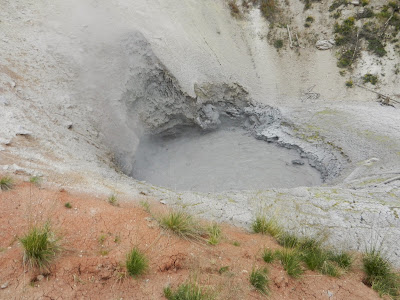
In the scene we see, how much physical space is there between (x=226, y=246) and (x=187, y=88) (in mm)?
9499

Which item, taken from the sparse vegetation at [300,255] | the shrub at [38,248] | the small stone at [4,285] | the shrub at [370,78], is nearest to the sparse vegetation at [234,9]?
the shrub at [370,78]

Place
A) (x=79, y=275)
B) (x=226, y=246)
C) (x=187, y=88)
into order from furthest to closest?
1. (x=187, y=88)
2. (x=226, y=246)
3. (x=79, y=275)

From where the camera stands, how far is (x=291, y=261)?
4.65 meters

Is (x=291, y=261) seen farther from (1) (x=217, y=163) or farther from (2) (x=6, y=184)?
(1) (x=217, y=163)

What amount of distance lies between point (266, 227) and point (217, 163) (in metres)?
6.73

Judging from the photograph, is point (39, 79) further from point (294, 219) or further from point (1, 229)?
point (294, 219)

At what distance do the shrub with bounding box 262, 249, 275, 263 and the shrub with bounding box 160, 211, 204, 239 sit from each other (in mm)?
1127

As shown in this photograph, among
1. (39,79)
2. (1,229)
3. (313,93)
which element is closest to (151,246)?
(1,229)

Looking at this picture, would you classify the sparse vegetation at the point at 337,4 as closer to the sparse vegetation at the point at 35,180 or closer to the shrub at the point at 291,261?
the shrub at the point at 291,261

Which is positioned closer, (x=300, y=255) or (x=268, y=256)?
(x=268, y=256)

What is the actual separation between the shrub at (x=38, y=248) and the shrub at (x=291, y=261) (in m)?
3.40

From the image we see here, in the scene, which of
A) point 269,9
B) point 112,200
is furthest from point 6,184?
point 269,9

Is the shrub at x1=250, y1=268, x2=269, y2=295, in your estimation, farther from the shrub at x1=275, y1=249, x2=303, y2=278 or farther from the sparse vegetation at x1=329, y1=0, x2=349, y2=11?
the sparse vegetation at x1=329, y1=0, x2=349, y2=11

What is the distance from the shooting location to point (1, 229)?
13.2 ft
